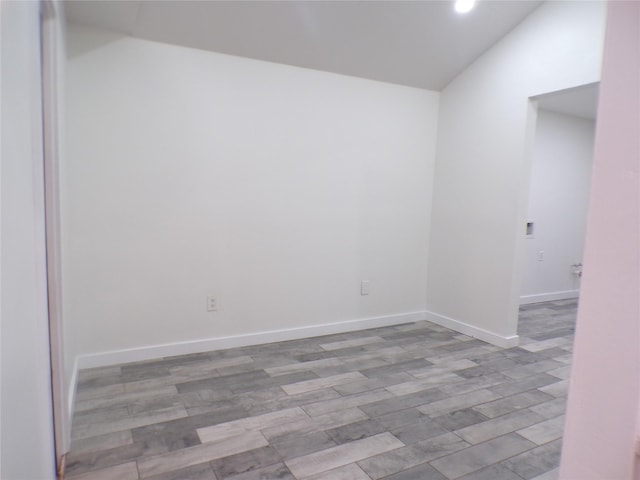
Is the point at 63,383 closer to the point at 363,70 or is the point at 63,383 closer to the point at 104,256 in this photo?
the point at 104,256

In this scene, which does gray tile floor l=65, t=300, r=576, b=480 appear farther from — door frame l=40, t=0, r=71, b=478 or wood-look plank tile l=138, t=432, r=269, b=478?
door frame l=40, t=0, r=71, b=478

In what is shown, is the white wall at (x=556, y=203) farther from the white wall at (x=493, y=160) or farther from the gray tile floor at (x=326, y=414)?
the gray tile floor at (x=326, y=414)

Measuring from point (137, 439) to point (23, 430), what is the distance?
100cm

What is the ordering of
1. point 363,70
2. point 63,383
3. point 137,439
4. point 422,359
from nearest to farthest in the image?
1. point 63,383
2. point 137,439
3. point 422,359
4. point 363,70

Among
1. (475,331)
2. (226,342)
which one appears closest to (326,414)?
(226,342)

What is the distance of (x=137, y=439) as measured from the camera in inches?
75.5

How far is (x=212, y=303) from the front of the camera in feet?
9.86

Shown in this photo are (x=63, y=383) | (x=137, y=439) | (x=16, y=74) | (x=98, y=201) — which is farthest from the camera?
(x=98, y=201)

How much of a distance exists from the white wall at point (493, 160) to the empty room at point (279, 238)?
0.06 feet

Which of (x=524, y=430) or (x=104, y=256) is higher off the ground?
(x=104, y=256)

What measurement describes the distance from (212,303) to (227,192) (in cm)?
83

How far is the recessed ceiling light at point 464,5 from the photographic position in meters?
2.75

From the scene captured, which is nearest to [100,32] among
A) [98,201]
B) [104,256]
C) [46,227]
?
[98,201]

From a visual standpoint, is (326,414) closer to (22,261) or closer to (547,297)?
(22,261)
